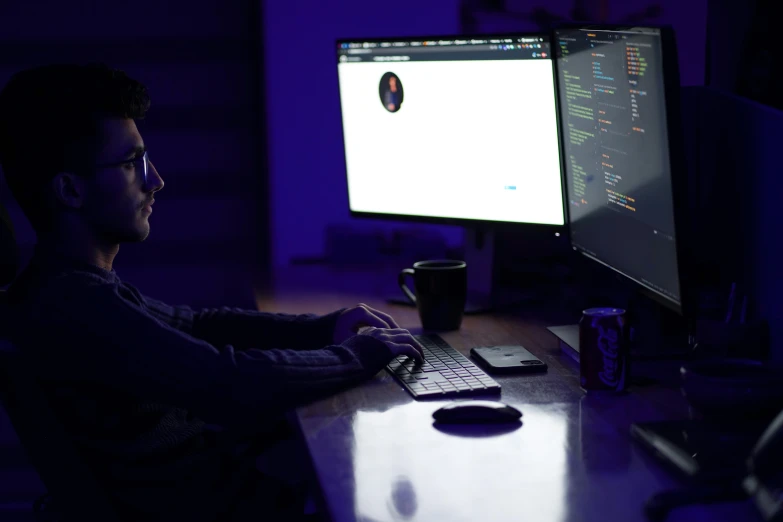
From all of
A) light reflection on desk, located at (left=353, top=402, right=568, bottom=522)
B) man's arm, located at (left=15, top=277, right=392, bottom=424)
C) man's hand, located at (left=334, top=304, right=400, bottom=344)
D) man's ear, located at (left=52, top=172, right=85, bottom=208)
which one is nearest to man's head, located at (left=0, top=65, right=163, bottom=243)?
man's ear, located at (left=52, top=172, right=85, bottom=208)

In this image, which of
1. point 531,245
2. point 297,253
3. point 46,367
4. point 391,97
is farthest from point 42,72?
point 297,253

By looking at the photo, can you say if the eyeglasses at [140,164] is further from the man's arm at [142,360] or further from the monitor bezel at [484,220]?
the monitor bezel at [484,220]

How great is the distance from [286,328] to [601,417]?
63 centimetres

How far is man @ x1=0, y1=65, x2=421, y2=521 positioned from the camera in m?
1.08

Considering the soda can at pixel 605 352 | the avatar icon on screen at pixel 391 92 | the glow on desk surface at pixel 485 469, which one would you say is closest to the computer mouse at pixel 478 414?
the glow on desk surface at pixel 485 469

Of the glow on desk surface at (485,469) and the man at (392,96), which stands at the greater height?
the man at (392,96)

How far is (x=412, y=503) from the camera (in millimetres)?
820

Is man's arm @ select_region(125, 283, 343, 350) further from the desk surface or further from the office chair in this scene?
the office chair

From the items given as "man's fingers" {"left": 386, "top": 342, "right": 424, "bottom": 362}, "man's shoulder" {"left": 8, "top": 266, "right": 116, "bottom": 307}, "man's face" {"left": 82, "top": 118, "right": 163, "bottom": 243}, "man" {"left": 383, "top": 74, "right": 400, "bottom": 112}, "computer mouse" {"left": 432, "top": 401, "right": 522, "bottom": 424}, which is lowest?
"computer mouse" {"left": 432, "top": 401, "right": 522, "bottom": 424}

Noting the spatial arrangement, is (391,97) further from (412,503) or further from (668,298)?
(412,503)

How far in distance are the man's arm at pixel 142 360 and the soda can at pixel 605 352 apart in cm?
40

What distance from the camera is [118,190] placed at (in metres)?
1.29

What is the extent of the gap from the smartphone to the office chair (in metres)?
0.57

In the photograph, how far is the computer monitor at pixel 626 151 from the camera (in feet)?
3.67
